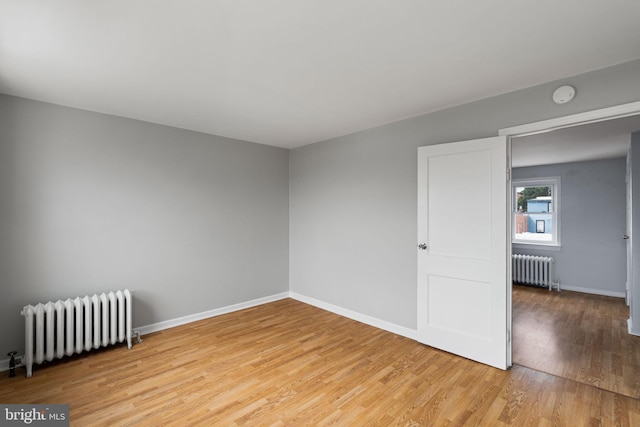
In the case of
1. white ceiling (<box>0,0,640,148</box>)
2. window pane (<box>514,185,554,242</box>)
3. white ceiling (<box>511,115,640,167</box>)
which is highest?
white ceiling (<box>0,0,640,148</box>)

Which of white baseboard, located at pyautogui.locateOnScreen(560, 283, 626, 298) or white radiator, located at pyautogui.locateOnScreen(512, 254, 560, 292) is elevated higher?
white radiator, located at pyautogui.locateOnScreen(512, 254, 560, 292)

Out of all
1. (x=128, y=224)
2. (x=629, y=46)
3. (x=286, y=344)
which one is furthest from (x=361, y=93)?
(x=128, y=224)

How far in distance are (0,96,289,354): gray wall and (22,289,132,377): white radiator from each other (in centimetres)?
26

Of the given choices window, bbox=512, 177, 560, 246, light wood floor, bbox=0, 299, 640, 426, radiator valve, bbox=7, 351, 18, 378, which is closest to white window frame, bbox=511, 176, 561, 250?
window, bbox=512, 177, 560, 246

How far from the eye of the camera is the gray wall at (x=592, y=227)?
5195mm

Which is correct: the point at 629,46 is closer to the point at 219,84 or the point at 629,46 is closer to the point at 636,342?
the point at 219,84

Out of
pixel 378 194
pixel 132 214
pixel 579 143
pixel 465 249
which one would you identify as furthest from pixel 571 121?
pixel 132 214

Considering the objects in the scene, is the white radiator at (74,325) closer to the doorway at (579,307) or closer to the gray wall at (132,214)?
the gray wall at (132,214)

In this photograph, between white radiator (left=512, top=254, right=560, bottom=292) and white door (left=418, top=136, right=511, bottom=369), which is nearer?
white door (left=418, top=136, right=511, bottom=369)

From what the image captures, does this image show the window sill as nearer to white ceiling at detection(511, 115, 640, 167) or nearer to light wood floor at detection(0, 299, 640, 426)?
white ceiling at detection(511, 115, 640, 167)

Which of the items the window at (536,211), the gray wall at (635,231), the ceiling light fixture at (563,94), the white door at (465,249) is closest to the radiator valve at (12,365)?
the white door at (465,249)

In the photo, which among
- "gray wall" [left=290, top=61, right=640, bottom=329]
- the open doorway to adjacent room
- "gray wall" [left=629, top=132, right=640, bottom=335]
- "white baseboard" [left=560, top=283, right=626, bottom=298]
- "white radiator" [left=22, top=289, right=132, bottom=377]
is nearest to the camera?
"gray wall" [left=290, top=61, right=640, bottom=329]

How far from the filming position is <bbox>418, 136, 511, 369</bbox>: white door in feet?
8.81

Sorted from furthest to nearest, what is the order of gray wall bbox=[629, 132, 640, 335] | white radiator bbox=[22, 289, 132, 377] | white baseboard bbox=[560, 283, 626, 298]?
white baseboard bbox=[560, 283, 626, 298]
gray wall bbox=[629, 132, 640, 335]
white radiator bbox=[22, 289, 132, 377]
